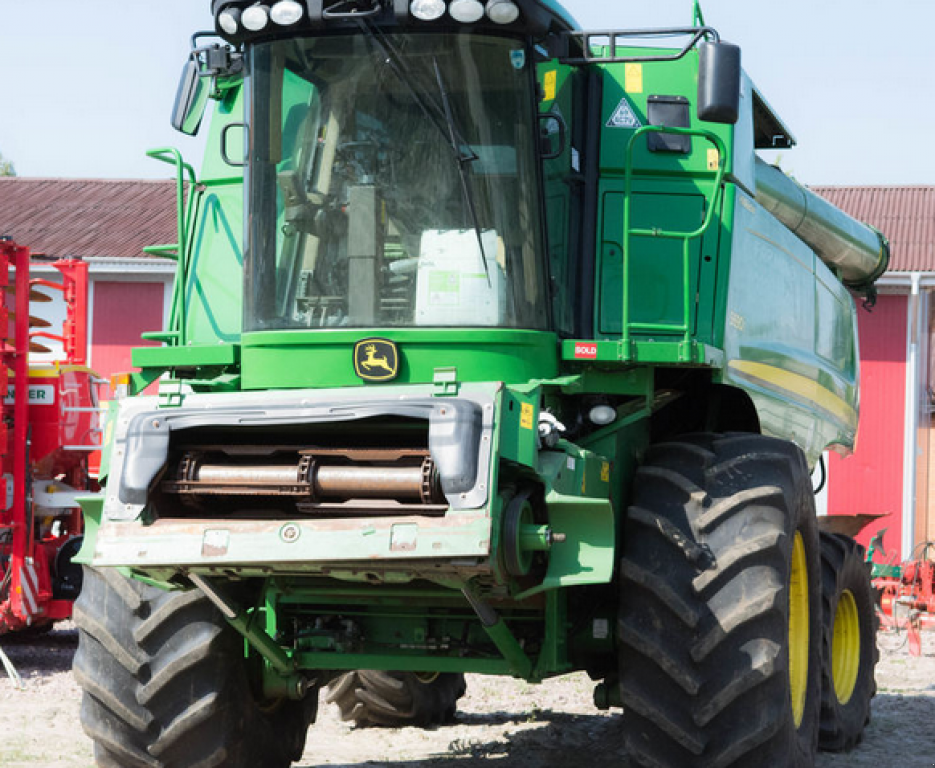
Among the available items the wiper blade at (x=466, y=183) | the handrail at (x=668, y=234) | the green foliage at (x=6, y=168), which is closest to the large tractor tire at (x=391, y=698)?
the handrail at (x=668, y=234)

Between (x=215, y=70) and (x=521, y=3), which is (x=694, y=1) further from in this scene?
(x=215, y=70)

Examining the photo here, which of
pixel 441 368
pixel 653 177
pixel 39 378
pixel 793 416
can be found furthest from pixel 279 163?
pixel 39 378

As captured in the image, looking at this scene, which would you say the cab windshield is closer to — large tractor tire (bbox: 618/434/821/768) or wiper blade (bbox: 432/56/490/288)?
wiper blade (bbox: 432/56/490/288)

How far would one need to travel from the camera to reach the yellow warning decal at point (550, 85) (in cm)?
634

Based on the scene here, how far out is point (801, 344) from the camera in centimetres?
877

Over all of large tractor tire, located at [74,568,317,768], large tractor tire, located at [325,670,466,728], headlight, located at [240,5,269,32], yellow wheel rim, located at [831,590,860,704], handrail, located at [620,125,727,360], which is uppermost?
headlight, located at [240,5,269,32]

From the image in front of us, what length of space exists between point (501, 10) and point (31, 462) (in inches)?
277

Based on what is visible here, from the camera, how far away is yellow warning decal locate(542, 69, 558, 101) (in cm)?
634

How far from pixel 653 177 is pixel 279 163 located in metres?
1.73

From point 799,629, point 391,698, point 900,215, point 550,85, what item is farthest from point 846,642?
point 900,215

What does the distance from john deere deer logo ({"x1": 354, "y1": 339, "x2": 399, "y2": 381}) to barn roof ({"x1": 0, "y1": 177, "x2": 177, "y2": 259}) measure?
638 inches

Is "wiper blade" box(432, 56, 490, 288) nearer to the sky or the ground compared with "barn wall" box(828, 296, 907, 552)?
nearer to the sky

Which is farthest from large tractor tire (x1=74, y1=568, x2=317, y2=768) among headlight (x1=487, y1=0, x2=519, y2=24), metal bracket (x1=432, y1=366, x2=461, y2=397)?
headlight (x1=487, y1=0, x2=519, y2=24)

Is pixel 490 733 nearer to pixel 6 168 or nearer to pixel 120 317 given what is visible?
pixel 120 317
